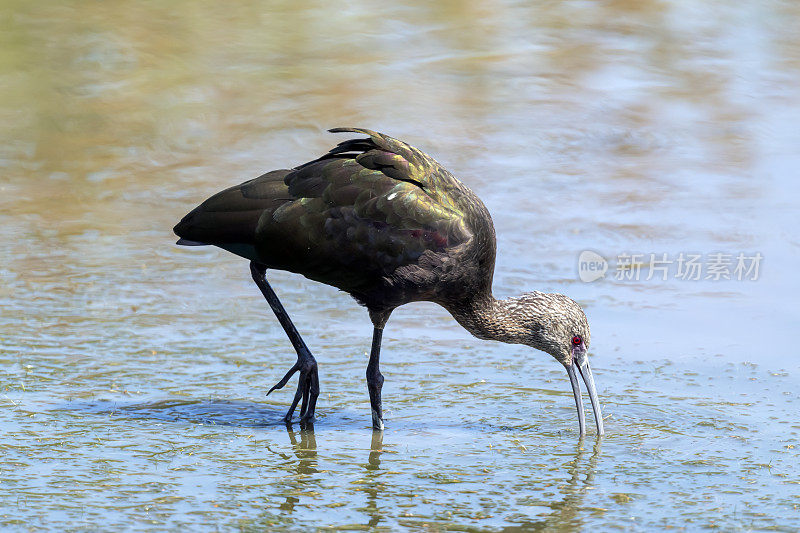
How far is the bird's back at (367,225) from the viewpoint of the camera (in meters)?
6.50

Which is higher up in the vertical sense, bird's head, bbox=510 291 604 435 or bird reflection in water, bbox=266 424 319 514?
bird's head, bbox=510 291 604 435

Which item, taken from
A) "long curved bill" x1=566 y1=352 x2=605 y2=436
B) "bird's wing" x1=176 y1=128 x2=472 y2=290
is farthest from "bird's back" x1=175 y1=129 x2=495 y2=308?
"long curved bill" x1=566 y1=352 x2=605 y2=436

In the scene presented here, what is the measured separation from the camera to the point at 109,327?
8258mm

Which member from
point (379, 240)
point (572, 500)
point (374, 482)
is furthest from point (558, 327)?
point (374, 482)

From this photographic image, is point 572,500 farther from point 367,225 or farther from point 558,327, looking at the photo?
point 367,225

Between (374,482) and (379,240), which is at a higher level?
(379,240)

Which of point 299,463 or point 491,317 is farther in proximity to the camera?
point 491,317

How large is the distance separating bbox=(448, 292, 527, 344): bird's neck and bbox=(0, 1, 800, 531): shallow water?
38 cm

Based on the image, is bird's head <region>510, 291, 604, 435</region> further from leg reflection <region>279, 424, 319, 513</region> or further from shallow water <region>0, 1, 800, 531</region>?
leg reflection <region>279, 424, 319, 513</region>

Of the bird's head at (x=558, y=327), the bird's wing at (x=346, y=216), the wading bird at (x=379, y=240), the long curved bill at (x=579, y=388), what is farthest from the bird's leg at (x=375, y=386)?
the long curved bill at (x=579, y=388)

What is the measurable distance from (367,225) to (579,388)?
141 cm

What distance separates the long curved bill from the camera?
6652 mm

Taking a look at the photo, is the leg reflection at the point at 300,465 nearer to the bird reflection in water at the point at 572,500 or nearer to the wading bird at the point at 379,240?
the wading bird at the point at 379,240

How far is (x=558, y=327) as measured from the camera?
6.93 m
